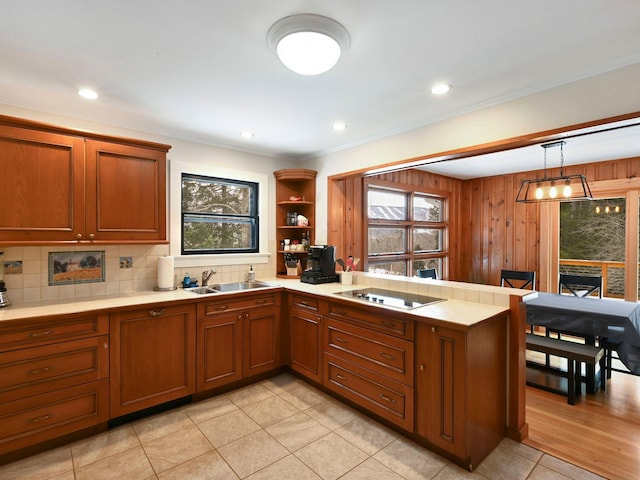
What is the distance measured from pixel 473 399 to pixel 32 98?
3702mm

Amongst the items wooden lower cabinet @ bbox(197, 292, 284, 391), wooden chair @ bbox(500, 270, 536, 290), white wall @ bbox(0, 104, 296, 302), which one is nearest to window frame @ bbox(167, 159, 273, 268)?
white wall @ bbox(0, 104, 296, 302)

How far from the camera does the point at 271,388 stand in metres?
3.04

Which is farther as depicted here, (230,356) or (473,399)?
(230,356)

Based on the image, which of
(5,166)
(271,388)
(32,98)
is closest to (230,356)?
(271,388)

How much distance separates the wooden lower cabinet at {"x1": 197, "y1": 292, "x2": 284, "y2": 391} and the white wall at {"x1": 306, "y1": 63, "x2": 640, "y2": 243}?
5.83ft

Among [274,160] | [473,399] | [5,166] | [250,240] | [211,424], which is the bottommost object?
[211,424]

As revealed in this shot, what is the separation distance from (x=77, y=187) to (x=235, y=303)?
152cm

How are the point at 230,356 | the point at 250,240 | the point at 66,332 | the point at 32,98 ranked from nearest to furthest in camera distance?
1. the point at 66,332
2. the point at 32,98
3. the point at 230,356
4. the point at 250,240

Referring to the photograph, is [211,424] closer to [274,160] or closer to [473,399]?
[473,399]

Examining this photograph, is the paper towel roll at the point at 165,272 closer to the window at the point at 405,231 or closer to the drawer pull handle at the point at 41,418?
the drawer pull handle at the point at 41,418

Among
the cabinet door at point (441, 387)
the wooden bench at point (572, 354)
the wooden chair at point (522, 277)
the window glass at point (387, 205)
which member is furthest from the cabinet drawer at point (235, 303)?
the wooden chair at point (522, 277)

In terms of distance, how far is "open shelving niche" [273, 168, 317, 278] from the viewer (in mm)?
3938

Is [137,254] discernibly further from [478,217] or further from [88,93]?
[478,217]

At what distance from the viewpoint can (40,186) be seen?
91.6 inches
